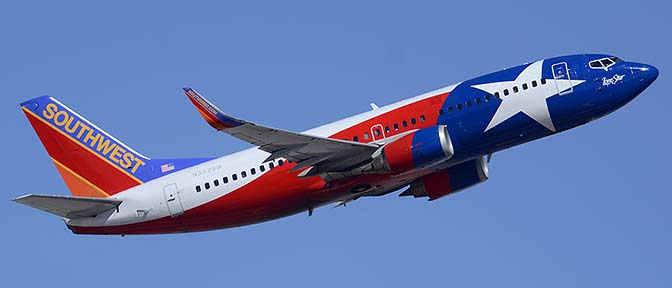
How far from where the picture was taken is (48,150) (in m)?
56.3

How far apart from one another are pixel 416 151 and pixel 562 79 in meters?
7.71

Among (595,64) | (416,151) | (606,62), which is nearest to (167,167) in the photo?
(416,151)

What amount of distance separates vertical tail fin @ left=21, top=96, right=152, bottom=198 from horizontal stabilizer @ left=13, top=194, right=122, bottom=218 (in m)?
1.53

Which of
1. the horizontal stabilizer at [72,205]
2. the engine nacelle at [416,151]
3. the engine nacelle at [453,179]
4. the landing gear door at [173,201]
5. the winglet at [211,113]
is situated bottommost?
the engine nacelle at [453,179]

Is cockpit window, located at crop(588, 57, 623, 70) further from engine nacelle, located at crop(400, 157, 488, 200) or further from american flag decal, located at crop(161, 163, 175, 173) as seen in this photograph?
american flag decal, located at crop(161, 163, 175, 173)

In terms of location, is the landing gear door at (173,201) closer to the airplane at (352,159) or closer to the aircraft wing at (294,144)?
the airplane at (352,159)

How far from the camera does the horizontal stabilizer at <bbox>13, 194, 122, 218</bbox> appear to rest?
5019cm

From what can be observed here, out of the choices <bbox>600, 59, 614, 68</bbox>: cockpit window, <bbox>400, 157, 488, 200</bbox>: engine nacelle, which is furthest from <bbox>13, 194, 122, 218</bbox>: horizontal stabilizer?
<bbox>600, 59, 614, 68</bbox>: cockpit window

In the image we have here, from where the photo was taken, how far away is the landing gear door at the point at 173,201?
5300 centimetres

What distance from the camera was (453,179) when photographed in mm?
54625

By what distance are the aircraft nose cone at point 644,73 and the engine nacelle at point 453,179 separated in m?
8.58

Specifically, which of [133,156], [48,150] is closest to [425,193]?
[133,156]

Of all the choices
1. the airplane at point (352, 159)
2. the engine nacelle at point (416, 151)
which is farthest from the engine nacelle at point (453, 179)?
the engine nacelle at point (416, 151)

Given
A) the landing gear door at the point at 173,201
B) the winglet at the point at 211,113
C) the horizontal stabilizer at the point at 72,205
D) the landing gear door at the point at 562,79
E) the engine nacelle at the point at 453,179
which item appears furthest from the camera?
the engine nacelle at the point at 453,179
